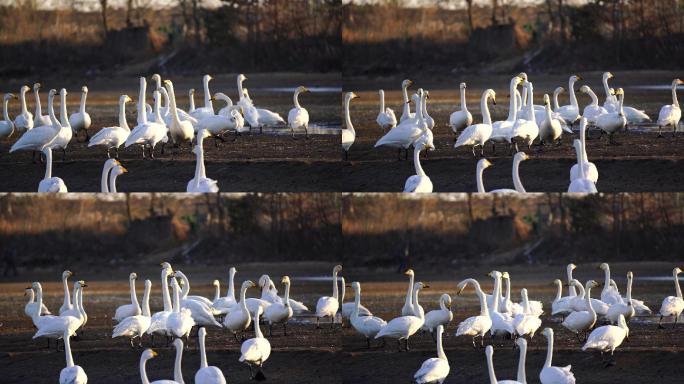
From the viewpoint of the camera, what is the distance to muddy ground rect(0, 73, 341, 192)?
912cm

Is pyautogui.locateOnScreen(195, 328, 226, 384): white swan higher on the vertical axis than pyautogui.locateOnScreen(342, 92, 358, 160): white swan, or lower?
lower

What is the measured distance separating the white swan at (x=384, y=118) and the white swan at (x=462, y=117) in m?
0.40

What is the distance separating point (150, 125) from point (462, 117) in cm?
211

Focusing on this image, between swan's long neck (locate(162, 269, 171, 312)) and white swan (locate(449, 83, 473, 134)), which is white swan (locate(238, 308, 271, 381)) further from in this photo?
white swan (locate(449, 83, 473, 134))

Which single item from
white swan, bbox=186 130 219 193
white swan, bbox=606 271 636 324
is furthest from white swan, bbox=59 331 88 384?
white swan, bbox=606 271 636 324

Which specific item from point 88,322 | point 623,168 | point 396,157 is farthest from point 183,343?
point 623,168

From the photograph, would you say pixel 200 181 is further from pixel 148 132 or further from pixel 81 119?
pixel 81 119

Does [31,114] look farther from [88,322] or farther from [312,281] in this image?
[312,281]

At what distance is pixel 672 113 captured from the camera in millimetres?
9219

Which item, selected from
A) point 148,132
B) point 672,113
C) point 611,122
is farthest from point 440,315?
point 148,132

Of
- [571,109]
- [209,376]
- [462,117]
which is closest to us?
[209,376]

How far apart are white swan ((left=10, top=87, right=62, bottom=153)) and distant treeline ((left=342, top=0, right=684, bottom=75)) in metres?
1.99

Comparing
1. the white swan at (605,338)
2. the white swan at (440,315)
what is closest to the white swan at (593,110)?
the white swan at (605,338)

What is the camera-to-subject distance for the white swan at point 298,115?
9.29m
